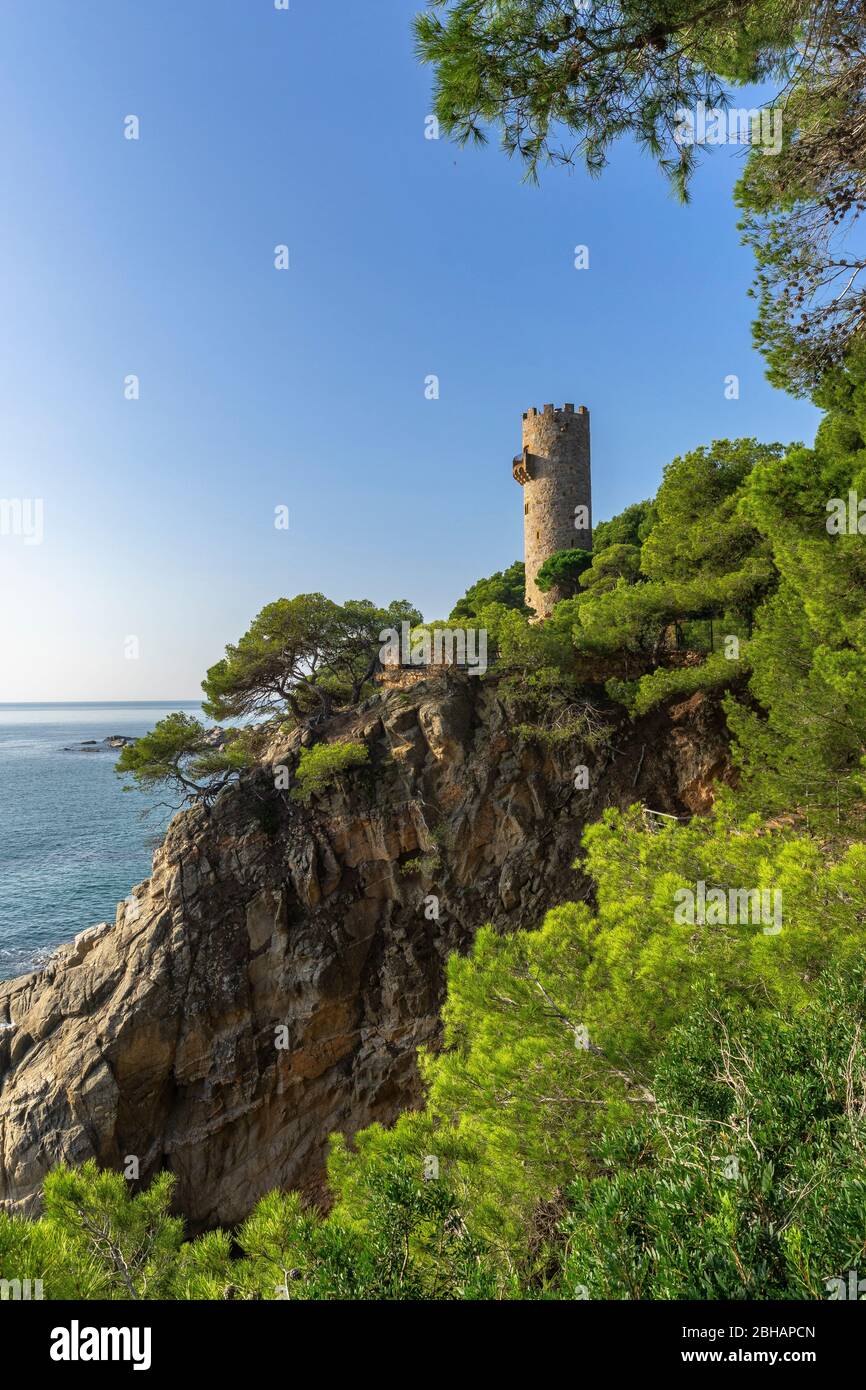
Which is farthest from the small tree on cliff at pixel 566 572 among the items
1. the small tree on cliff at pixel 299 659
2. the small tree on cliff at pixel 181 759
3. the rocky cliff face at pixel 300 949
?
the small tree on cliff at pixel 181 759

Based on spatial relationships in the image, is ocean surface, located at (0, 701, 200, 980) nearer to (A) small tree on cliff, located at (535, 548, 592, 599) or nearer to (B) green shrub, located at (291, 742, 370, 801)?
(B) green shrub, located at (291, 742, 370, 801)

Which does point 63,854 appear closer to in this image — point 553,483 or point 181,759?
point 181,759

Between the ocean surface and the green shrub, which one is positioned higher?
the green shrub

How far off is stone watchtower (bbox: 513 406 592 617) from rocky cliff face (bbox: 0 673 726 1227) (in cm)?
1252

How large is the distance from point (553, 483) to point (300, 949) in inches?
848

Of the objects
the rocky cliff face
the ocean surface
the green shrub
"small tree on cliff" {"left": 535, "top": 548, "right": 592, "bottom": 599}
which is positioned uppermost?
"small tree on cliff" {"left": 535, "top": 548, "right": 592, "bottom": 599}

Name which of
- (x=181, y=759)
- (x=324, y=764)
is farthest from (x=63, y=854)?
(x=324, y=764)

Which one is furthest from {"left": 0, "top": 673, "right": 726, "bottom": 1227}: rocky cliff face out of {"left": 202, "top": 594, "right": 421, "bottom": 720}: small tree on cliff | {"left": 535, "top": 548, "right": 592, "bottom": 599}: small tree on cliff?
{"left": 535, "top": 548, "right": 592, "bottom": 599}: small tree on cliff

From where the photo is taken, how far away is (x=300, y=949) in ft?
50.9

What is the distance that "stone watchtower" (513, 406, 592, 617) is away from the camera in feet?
87.0

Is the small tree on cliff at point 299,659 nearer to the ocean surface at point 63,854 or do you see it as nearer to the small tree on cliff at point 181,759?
the small tree on cliff at point 181,759
